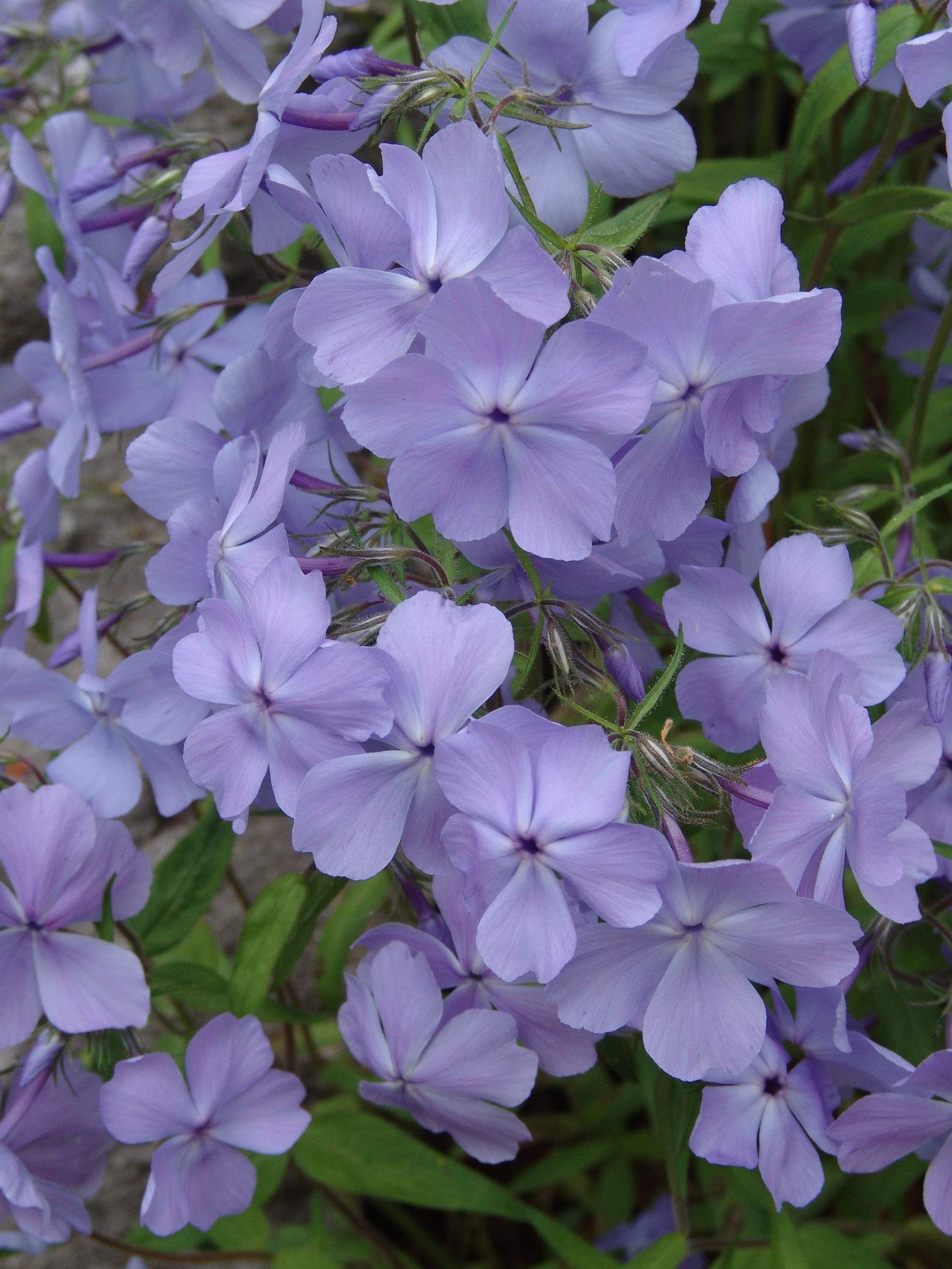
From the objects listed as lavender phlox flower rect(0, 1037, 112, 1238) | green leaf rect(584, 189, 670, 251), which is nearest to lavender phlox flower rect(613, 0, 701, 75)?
green leaf rect(584, 189, 670, 251)

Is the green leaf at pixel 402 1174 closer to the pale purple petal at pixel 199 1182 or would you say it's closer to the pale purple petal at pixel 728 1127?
the pale purple petal at pixel 199 1182

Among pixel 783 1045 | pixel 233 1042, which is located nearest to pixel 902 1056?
pixel 783 1045

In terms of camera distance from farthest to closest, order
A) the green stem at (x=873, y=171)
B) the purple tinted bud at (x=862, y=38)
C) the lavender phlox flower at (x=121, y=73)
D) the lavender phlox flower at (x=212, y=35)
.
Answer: the lavender phlox flower at (x=121, y=73), the green stem at (x=873, y=171), the lavender phlox flower at (x=212, y=35), the purple tinted bud at (x=862, y=38)

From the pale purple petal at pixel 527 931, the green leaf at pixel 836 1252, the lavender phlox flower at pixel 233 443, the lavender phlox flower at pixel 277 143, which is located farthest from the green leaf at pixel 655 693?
the green leaf at pixel 836 1252

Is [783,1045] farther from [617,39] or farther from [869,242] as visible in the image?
[869,242]

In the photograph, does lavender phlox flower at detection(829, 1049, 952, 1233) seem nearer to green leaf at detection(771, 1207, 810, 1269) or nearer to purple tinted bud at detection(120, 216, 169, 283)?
green leaf at detection(771, 1207, 810, 1269)

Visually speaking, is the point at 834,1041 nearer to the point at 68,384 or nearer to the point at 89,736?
the point at 89,736

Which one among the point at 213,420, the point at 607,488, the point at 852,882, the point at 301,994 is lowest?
the point at 301,994
